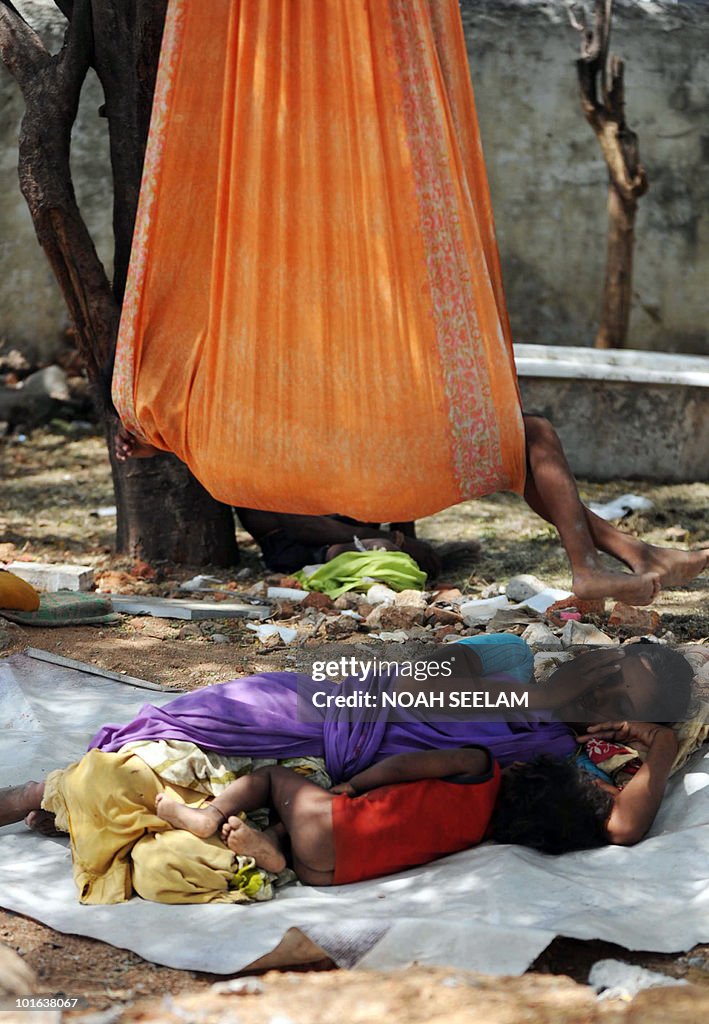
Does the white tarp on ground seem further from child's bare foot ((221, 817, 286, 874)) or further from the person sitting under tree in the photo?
the person sitting under tree

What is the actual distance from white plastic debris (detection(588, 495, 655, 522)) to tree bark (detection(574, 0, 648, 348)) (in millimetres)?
1391

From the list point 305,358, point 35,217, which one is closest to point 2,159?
point 35,217

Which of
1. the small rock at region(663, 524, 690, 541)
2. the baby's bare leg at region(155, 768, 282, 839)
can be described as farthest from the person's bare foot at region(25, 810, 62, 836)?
the small rock at region(663, 524, 690, 541)

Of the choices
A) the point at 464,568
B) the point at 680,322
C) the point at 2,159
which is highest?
the point at 2,159

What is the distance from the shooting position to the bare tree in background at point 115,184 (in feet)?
13.1

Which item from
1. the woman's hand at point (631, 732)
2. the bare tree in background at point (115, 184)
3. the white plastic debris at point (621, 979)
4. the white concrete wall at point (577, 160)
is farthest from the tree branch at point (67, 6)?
the white plastic debris at point (621, 979)

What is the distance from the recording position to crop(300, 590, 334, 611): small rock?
12.9ft

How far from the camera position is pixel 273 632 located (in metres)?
3.69

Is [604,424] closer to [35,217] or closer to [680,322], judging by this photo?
[680,322]

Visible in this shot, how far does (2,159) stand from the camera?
6602 mm

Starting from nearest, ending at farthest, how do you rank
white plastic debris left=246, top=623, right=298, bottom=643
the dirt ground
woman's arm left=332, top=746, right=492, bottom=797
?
1. the dirt ground
2. woman's arm left=332, top=746, right=492, bottom=797
3. white plastic debris left=246, top=623, right=298, bottom=643

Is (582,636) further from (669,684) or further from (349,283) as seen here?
(349,283)

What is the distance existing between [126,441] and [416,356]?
0.81 m

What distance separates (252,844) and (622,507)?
353 centimetres
